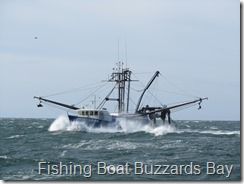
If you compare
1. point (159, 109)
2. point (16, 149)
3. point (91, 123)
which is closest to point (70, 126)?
point (91, 123)

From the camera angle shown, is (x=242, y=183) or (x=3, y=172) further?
(x=3, y=172)

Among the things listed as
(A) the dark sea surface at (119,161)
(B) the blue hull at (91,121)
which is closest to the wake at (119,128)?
(B) the blue hull at (91,121)

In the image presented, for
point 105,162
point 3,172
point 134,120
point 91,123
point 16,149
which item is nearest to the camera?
point 3,172

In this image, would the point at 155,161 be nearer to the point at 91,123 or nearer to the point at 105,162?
the point at 105,162

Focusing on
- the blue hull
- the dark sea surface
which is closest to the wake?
the blue hull

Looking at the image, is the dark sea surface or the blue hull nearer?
the dark sea surface

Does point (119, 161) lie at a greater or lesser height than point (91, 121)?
lesser

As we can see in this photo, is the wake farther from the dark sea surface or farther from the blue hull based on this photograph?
the dark sea surface

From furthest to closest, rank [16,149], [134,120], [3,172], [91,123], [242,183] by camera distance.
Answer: [134,120] → [91,123] → [16,149] → [3,172] → [242,183]

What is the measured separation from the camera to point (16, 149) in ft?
128

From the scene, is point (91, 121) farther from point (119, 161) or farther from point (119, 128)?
point (119, 161)

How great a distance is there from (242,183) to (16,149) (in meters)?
23.1

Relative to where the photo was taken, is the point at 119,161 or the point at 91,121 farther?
the point at 91,121

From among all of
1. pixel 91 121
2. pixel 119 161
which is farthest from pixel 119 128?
pixel 119 161
